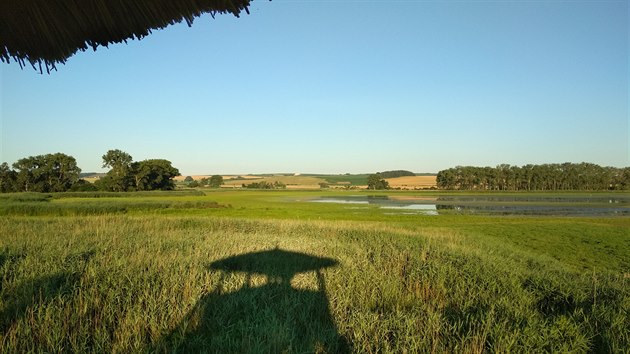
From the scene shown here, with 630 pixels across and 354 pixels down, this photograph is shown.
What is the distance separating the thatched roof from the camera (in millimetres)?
1838

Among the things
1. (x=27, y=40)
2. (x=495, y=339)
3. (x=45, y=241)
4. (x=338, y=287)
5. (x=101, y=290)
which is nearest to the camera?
(x=27, y=40)

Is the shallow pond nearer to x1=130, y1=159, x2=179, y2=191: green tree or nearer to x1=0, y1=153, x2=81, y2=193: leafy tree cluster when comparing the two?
x1=130, y1=159, x2=179, y2=191: green tree

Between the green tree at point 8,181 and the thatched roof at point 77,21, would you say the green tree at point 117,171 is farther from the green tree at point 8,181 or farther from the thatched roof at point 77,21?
the thatched roof at point 77,21

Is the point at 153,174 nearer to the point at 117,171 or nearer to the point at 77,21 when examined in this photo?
the point at 117,171

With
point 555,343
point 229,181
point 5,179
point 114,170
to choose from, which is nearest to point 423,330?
point 555,343

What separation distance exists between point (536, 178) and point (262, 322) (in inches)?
5443

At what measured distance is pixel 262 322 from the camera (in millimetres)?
4570

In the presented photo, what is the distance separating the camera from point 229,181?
16675 centimetres

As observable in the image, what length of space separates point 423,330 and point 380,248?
689 cm

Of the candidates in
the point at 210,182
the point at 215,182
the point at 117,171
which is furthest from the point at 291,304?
the point at 210,182

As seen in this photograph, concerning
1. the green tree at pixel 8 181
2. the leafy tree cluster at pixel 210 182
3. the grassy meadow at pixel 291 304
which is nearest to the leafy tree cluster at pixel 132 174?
the green tree at pixel 8 181

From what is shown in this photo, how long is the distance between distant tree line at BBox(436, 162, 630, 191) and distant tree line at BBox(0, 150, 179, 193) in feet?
316

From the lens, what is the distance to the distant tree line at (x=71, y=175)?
254 feet

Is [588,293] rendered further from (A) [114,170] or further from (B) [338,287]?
(A) [114,170]
